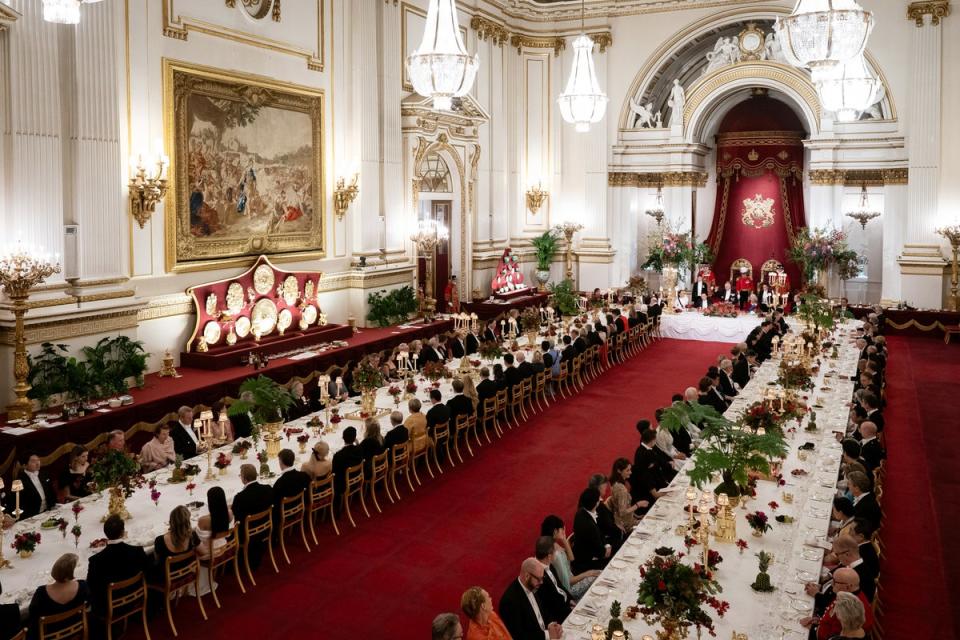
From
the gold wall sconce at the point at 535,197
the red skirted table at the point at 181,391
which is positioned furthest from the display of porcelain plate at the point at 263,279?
the gold wall sconce at the point at 535,197

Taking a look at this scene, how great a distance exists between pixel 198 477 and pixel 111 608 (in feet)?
8.13

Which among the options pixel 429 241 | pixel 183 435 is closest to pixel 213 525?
pixel 183 435

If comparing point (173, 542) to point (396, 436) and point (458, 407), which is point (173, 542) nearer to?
point (396, 436)

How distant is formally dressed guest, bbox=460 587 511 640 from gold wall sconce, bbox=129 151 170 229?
34.9 feet

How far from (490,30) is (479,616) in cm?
2210

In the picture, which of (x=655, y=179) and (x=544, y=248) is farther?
(x=655, y=179)

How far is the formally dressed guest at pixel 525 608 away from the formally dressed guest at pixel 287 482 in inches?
135

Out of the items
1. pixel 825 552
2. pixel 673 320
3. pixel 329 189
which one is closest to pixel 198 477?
pixel 825 552

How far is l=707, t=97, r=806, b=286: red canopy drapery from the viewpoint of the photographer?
27.3 metres

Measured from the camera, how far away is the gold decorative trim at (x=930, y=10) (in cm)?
2202

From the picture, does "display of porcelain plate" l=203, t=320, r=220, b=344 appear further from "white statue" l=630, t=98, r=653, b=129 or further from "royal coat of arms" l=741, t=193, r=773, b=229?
"royal coat of arms" l=741, t=193, r=773, b=229

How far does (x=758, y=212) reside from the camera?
27.9 m

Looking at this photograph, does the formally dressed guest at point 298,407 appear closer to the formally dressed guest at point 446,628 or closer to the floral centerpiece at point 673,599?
the formally dressed guest at point 446,628

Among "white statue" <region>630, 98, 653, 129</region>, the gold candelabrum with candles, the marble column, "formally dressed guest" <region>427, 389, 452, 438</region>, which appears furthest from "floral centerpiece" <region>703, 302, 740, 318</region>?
the gold candelabrum with candles
